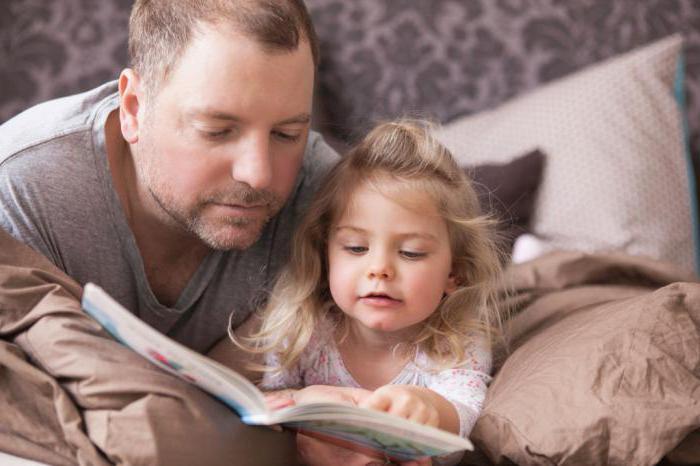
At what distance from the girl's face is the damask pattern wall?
1034mm

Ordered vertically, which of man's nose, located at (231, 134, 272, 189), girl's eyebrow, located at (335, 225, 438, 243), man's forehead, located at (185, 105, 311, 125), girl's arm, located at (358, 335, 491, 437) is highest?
man's forehead, located at (185, 105, 311, 125)

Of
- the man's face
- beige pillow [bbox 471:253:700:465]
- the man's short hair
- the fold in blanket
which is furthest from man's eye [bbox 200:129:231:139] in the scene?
beige pillow [bbox 471:253:700:465]

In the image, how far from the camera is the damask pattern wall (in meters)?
2.51

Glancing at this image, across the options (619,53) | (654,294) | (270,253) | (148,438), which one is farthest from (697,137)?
(148,438)

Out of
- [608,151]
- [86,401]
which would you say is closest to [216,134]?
[86,401]

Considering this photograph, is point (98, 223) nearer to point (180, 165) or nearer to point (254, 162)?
point (180, 165)

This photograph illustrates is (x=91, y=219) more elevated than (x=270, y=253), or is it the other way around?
(x=91, y=219)

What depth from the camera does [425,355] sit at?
1.60 metres

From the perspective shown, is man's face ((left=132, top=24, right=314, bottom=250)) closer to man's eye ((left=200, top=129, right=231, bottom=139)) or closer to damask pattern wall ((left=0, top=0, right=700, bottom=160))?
man's eye ((left=200, top=129, right=231, bottom=139))

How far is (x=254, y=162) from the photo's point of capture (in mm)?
1427

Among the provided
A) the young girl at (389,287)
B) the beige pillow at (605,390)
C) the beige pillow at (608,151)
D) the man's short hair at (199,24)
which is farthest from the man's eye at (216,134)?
the beige pillow at (608,151)

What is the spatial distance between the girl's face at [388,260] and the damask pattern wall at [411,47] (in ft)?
3.39

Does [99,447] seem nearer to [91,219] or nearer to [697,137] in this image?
[91,219]

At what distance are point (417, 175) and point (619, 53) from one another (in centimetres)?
127
